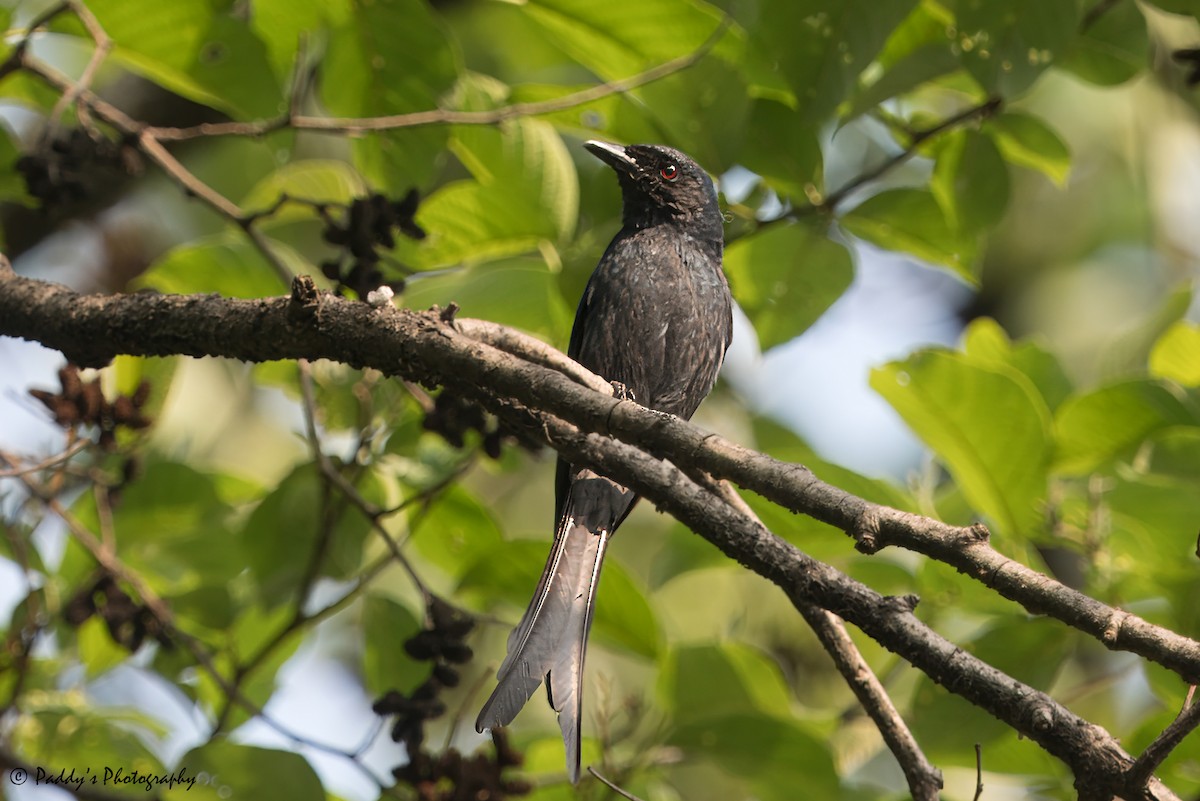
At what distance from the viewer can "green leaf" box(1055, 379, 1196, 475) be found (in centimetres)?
329

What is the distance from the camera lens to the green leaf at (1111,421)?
329cm

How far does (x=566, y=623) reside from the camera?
9.96ft

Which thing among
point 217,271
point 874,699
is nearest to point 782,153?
point 874,699

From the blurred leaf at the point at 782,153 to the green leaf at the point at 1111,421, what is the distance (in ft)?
3.14

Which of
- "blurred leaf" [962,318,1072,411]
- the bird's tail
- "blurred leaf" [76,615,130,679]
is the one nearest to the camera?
the bird's tail

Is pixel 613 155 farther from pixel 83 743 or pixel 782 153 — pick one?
pixel 83 743

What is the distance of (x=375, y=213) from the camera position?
10.1ft

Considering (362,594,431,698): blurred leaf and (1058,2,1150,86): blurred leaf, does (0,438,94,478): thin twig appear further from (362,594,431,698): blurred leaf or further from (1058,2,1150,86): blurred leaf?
(1058,2,1150,86): blurred leaf

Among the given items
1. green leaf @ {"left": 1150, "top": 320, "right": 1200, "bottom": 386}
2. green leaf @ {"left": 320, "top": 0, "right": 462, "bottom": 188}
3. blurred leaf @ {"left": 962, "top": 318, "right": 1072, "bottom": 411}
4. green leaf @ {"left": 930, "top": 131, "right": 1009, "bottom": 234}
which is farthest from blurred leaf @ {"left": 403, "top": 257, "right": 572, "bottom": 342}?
green leaf @ {"left": 1150, "top": 320, "right": 1200, "bottom": 386}

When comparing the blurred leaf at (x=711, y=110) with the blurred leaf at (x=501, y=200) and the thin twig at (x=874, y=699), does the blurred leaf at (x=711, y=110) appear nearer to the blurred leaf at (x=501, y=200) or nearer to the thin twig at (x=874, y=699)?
the blurred leaf at (x=501, y=200)

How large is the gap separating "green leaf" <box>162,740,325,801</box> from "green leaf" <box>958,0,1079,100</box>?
95.3 inches

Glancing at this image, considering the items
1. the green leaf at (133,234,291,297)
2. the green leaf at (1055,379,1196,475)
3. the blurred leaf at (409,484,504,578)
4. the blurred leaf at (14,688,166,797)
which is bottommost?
the blurred leaf at (14,688,166,797)

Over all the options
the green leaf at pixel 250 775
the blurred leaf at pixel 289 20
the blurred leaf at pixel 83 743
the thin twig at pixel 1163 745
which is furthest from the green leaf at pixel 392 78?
the thin twig at pixel 1163 745

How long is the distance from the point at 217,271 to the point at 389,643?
127cm
